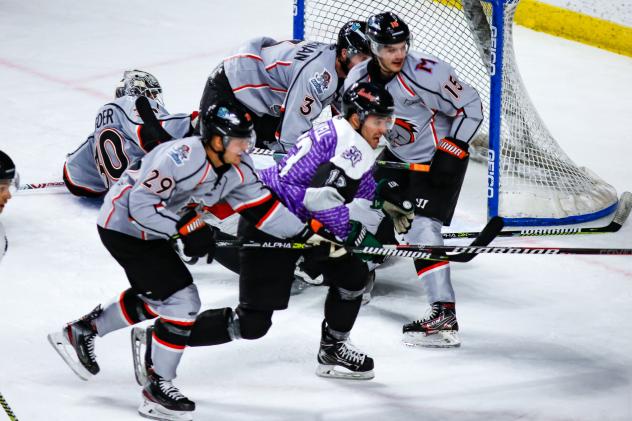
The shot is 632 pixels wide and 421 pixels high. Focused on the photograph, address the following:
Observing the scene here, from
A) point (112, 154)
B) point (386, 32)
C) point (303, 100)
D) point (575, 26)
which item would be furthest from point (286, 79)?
point (575, 26)

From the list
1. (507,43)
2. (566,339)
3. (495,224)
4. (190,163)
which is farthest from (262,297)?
(507,43)

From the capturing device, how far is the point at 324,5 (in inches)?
222

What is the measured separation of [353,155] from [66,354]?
1147 millimetres

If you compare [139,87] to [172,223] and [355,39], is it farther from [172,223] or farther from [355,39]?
[172,223]

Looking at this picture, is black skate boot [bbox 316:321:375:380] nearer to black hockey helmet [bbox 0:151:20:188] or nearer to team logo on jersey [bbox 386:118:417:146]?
team logo on jersey [bbox 386:118:417:146]

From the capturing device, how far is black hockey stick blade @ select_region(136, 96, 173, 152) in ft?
15.8

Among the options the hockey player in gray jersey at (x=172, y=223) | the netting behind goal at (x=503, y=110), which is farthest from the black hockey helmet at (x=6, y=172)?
the netting behind goal at (x=503, y=110)

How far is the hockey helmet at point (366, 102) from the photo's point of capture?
3611mm

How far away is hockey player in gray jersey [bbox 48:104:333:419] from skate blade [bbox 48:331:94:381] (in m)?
0.03

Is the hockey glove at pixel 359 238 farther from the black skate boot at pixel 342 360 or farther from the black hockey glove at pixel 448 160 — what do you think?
the black hockey glove at pixel 448 160

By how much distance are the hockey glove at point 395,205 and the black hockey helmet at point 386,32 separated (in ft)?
1.67

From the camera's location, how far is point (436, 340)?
4.05m

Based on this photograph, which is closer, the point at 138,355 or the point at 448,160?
the point at 138,355

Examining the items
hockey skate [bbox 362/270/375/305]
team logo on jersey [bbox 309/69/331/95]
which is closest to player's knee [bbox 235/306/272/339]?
hockey skate [bbox 362/270/375/305]
